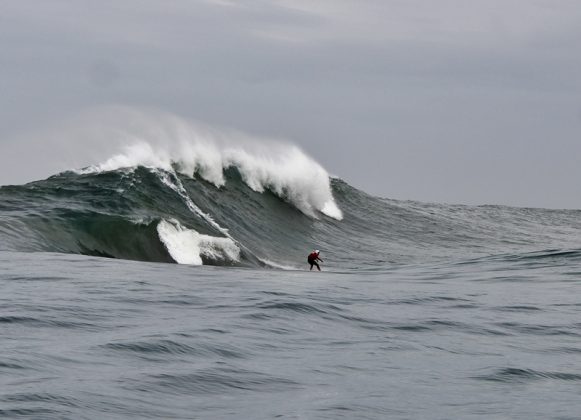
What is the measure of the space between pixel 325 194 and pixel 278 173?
2.09m

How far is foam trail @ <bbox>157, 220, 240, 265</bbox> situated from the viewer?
76.8ft

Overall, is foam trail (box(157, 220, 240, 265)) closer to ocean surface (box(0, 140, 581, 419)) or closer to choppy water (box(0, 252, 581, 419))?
ocean surface (box(0, 140, 581, 419))

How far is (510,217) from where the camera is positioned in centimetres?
4950

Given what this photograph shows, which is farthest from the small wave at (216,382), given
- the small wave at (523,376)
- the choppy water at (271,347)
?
the small wave at (523,376)

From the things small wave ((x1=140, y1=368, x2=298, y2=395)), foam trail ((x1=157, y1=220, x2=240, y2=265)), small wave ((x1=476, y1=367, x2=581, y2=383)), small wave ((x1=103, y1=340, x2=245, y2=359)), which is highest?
foam trail ((x1=157, y1=220, x2=240, y2=265))

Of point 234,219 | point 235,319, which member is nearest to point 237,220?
point 234,219

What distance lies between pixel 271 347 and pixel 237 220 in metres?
19.1

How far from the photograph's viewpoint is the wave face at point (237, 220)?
76.1 feet

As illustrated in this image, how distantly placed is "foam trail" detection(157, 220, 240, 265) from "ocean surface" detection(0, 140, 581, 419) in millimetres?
51

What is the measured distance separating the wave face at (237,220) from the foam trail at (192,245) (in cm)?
4

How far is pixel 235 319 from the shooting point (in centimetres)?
1319

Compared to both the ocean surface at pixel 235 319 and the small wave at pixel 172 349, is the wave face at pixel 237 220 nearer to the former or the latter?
the ocean surface at pixel 235 319

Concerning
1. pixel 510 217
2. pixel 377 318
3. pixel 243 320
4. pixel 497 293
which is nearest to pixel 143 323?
pixel 243 320

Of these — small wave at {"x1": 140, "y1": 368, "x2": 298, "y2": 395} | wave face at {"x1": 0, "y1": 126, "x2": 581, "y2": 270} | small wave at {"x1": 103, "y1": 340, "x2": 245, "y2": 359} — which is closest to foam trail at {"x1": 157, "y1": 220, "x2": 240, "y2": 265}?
wave face at {"x1": 0, "y1": 126, "x2": 581, "y2": 270}
